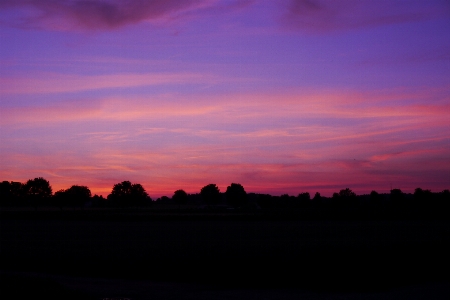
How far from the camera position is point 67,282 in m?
20.6

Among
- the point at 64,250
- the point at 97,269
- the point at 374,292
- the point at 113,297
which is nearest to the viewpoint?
the point at 113,297

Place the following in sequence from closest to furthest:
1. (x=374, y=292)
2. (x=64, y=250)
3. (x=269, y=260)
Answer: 1. (x=374, y=292)
2. (x=269, y=260)
3. (x=64, y=250)

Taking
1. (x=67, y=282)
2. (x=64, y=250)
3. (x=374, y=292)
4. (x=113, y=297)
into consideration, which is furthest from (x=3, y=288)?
(x=64, y=250)

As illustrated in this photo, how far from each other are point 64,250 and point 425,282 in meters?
23.4

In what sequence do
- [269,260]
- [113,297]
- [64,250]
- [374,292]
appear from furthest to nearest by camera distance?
[64,250] → [269,260] → [374,292] → [113,297]

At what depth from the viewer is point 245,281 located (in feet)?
71.5

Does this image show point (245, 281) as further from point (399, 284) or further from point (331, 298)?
point (399, 284)

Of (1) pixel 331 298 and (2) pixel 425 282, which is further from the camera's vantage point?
(2) pixel 425 282

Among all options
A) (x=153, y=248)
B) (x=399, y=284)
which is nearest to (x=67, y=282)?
(x=399, y=284)

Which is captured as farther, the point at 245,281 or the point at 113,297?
the point at 245,281

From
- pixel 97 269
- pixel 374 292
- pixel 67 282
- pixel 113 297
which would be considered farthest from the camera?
pixel 97 269

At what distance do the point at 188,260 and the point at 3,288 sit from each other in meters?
14.7

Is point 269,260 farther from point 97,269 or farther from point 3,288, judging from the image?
point 3,288

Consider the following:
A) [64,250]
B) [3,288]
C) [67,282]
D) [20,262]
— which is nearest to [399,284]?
[67,282]
